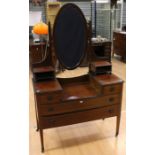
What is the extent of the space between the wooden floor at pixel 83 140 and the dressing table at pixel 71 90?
0.17 m

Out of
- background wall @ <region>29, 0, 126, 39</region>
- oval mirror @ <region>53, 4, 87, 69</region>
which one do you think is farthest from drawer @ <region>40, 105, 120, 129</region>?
background wall @ <region>29, 0, 126, 39</region>

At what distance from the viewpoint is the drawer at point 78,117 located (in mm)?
1970

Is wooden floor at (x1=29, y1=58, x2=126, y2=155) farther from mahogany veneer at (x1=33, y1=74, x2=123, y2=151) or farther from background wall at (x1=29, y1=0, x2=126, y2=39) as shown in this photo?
background wall at (x1=29, y1=0, x2=126, y2=39)

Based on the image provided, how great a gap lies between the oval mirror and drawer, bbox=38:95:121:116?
14.7 inches

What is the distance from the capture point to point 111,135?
2342 millimetres

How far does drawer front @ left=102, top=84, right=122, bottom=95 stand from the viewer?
6.79 feet

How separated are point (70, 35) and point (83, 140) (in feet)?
3.61

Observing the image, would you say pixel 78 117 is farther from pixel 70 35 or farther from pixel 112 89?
pixel 70 35
